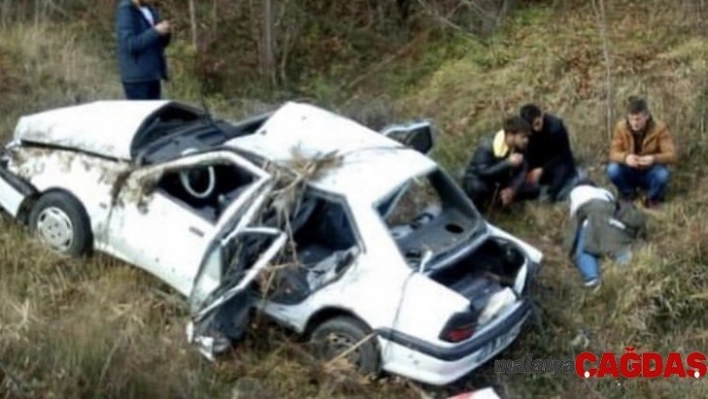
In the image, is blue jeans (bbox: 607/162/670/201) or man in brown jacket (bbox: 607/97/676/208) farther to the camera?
blue jeans (bbox: 607/162/670/201)

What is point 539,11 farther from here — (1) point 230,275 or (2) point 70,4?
(1) point 230,275

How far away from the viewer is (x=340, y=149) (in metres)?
7.65

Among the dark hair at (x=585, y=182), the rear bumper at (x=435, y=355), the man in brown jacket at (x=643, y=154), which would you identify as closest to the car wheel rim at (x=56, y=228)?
the rear bumper at (x=435, y=355)

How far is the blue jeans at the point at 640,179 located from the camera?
941 centimetres

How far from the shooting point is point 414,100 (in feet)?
40.8

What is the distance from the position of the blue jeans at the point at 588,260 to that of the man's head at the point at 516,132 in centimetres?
86

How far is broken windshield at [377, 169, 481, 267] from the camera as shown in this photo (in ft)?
24.5

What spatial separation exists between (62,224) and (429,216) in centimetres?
234

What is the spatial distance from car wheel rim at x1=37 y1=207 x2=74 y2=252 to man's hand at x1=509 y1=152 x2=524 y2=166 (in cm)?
323

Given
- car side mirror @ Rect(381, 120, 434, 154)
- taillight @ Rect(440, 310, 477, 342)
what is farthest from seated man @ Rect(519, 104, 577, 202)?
taillight @ Rect(440, 310, 477, 342)

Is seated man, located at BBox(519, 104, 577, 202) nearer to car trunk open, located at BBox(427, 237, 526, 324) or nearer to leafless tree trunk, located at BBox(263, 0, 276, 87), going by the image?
car trunk open, located at BBox(427, 237, 526, 324)

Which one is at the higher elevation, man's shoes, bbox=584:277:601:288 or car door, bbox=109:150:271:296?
car door, bbox=109:150:271:296

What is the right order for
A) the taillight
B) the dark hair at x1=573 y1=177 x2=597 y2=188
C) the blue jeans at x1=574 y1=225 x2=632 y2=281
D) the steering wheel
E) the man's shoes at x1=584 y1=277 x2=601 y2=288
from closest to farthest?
the taillight
the steering wheel
the man's shoes at x1=584 y1=277 x2=601 y2=288
the blue jeans at x1=574 y1=225 x2=632 y2=281
the dark hair at x1=573 y1=177 x2=597 y2=188

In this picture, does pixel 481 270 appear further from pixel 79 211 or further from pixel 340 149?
pixel 79 211
